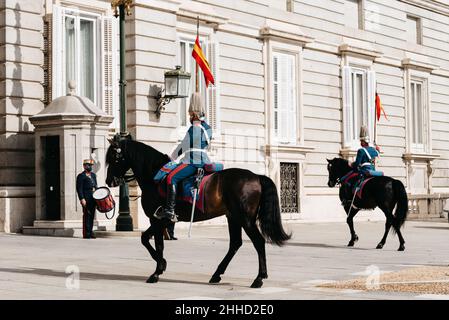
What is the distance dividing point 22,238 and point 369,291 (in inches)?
395

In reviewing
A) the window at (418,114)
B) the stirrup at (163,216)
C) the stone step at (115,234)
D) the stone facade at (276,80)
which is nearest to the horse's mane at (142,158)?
the stirrup at (163,216)

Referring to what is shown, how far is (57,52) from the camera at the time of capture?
19906 millimetres

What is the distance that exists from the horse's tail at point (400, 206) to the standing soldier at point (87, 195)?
6133 mm

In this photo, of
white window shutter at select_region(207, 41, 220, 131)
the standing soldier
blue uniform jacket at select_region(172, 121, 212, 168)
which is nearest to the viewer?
blue uniform jacket at select_region(172, 121, 212, 168)

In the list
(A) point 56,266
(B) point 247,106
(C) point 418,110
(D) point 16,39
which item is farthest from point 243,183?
(C) point 418,110

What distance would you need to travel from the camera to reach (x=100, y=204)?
16.8m

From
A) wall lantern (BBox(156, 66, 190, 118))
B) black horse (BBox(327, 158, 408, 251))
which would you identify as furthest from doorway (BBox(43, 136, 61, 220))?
black horse (BBox(327, 158, 408, 251))

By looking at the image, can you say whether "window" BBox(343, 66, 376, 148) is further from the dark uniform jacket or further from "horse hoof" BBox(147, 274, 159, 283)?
"horse hoof" BBox(147, 274, 159, 283)

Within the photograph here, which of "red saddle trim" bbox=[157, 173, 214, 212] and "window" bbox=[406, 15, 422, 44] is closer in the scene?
"red saddle trim" bbox=[157, 173, 214, 212]

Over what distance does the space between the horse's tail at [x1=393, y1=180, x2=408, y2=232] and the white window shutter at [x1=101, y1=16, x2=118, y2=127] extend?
7.88 m

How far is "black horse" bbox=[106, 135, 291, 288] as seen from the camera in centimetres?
975

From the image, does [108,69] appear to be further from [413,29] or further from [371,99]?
[413,29]

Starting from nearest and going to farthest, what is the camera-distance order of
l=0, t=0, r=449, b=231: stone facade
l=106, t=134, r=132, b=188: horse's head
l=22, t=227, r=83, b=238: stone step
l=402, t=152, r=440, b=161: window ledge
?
l=106, t=134, r=132, b=188: horse's head
l=22, t=227, r=83, b=238: stone step
l=0, t=0, r=449, b=231: stone facade
l=402, t=152, r=440, b=161: window ledge

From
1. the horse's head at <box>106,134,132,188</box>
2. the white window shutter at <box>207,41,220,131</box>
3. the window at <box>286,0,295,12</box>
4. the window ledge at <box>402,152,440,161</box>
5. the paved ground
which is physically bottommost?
the paved ground
